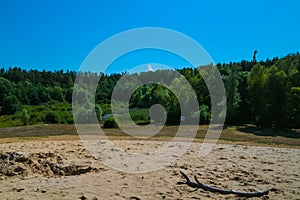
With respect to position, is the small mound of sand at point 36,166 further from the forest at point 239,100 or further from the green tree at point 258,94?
the green tree at point 258,94

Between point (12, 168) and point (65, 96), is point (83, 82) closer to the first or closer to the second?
point (65, 96)

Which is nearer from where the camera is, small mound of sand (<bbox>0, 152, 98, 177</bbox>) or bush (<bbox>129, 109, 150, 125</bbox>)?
small mound of sand (<bbox>0, 152, 98, 177</bbox>)

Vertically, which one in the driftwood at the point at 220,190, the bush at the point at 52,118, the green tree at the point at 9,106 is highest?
the green tree at the point at 9,106

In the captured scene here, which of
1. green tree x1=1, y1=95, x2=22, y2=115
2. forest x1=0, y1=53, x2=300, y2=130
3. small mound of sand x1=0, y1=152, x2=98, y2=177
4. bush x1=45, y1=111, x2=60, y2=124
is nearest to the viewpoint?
small mound of sand x1=0, y1=152, x2=98, y2=177

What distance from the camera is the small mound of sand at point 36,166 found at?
802 centimetres

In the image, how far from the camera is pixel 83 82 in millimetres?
46344

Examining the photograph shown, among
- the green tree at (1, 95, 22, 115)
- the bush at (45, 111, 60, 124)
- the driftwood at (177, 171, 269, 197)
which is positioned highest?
the green tree at (1, 95, 22, 115)

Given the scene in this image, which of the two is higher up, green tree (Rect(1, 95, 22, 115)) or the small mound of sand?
green tree (Rect(1, 95, 22, 115))

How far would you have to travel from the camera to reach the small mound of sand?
8016 millimetres

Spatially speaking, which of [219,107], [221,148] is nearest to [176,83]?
[219,107]

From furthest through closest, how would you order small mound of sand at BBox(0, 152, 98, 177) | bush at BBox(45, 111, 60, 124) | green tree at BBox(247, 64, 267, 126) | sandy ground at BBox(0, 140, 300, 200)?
bush at BBox(45, 111, 60, 124) < green tree at BBox(247, 64, 267, 126) < small mound of sand at BBox(0, 152, 98, 177) < sandy ground at BBox(0, 140, 300, 200)

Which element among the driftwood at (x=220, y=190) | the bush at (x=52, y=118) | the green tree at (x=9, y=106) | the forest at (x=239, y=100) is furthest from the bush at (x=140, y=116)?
the driftwood at (x=220, y=190)

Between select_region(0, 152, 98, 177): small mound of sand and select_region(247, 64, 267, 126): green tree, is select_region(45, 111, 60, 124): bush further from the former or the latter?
select_region(0, 152, 98, 177): small mound of sand

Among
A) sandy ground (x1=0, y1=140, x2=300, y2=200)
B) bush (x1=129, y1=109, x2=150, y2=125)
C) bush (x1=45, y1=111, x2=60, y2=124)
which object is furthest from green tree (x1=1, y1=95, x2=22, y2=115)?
sandy ground (x1=0, y1=140, x2=300, y2=200)
